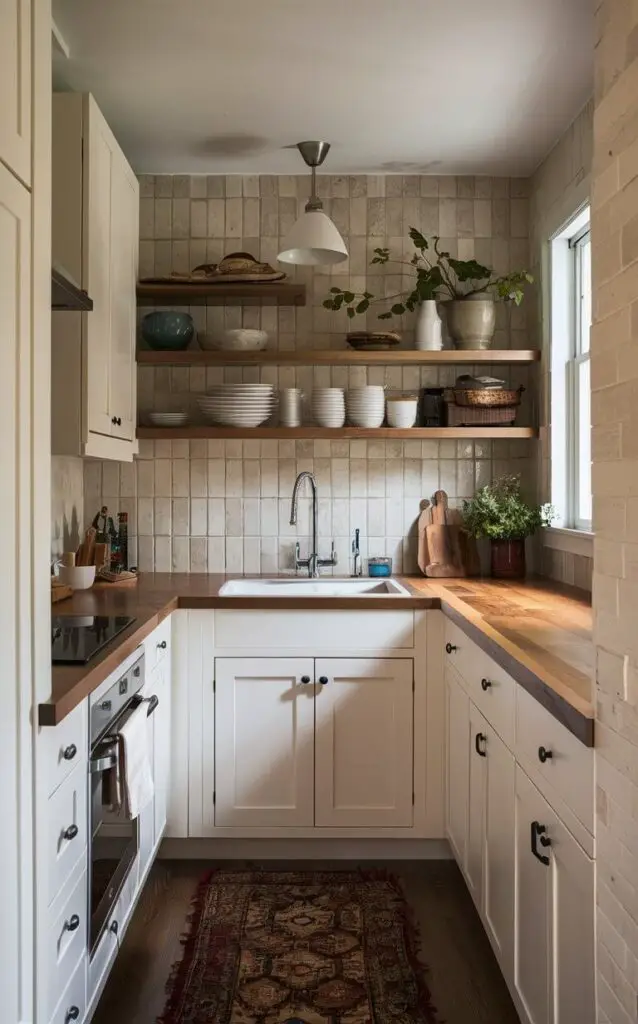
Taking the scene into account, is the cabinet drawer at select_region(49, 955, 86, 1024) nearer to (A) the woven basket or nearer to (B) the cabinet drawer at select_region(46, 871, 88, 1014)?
(B) the cabinet drawer at select_region(46, 871, 88, 1014)

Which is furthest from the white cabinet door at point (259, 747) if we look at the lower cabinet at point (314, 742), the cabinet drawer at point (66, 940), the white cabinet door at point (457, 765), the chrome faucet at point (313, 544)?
the cabinet drawer at point (66, 940)

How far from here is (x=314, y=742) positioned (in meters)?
2.83

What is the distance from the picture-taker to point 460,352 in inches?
127

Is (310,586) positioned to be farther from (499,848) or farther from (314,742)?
(499,848)

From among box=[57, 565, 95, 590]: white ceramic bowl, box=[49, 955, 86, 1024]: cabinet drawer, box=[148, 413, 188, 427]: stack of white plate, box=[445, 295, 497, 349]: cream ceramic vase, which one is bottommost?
box=[49, 955, 86, 1024]: cabinet drawer

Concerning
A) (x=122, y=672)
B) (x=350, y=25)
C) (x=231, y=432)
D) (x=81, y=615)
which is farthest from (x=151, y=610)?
(x=350, y=25)

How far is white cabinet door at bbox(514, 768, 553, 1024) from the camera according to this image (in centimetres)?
159

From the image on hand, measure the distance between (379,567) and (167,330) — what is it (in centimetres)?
124

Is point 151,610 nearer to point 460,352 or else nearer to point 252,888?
point 252,888

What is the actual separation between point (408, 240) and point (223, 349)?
91cm

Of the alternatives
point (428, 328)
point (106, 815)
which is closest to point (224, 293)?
point (428, 328)

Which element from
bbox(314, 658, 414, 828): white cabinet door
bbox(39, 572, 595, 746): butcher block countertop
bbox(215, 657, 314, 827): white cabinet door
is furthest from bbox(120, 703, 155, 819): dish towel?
bbox(314, 658, 414, 828): white cabinet door

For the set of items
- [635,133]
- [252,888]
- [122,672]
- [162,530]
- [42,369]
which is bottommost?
[252,888]

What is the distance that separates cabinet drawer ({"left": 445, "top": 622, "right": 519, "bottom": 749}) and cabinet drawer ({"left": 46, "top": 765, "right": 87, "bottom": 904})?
3.04ft
